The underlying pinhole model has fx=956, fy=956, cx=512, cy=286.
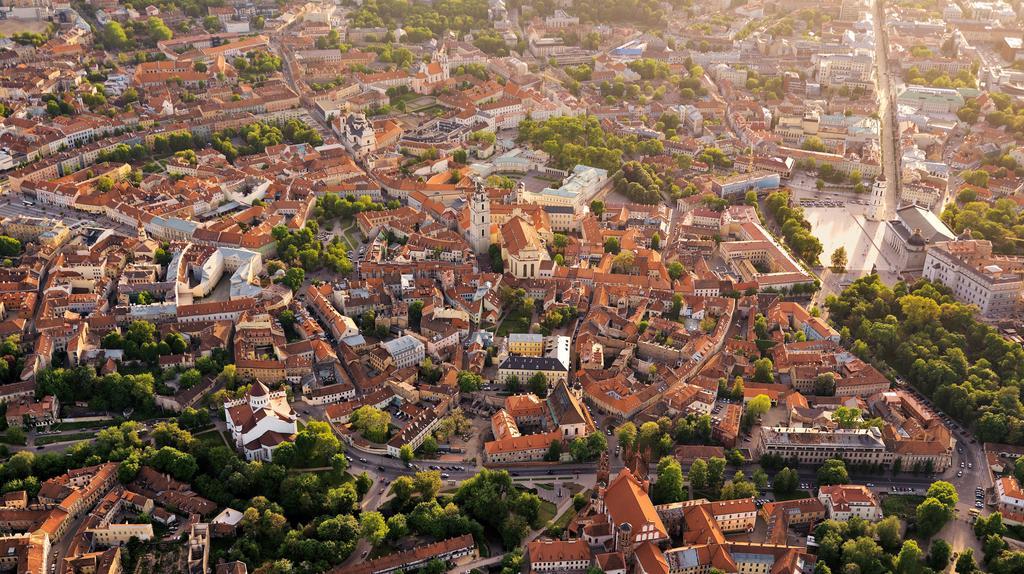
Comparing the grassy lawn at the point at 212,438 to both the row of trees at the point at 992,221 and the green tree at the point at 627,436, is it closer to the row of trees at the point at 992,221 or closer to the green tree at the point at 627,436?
the green tree at the point at 627,436

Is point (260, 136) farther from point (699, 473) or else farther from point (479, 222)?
point (699, 473)

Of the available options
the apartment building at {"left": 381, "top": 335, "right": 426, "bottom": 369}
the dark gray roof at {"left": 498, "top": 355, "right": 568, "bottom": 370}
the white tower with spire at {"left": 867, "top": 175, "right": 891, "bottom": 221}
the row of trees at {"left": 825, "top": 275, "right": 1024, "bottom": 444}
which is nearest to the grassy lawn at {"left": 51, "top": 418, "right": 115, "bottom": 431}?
the apartment building at {"left": 381, "top": 335, "right": 426, "bottom": 369}

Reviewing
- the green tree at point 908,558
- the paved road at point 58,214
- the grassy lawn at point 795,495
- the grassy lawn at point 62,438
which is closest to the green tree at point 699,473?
the grassy lawn at point 795,495

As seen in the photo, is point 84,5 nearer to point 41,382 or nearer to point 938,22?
point 41,382

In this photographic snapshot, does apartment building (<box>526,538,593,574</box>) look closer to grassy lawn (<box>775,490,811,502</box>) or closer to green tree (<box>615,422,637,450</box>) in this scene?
green tree (<box>615,422,637,450</box>)

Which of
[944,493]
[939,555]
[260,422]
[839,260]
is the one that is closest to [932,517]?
[944,493]

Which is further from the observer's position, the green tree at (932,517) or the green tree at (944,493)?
the green tree at (944,493)
